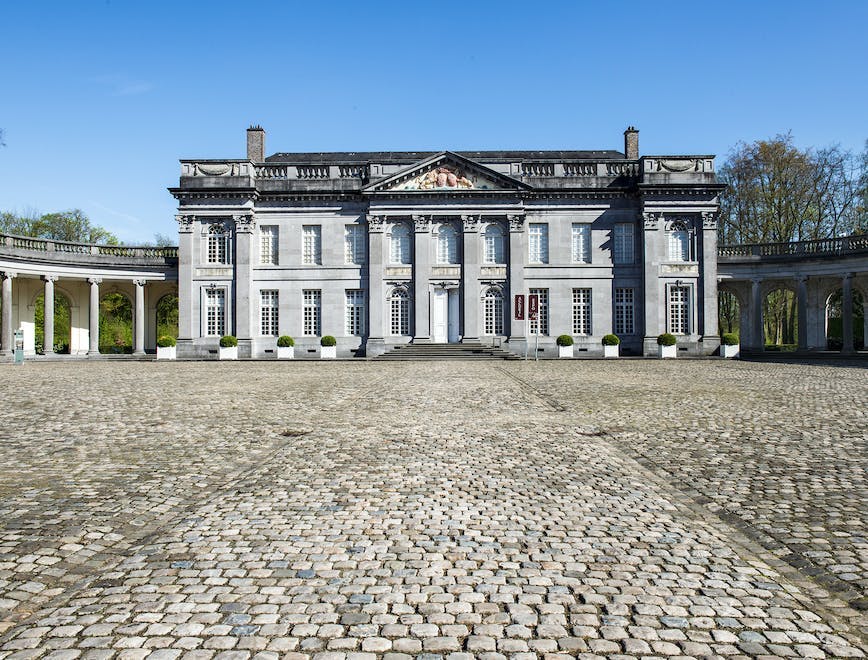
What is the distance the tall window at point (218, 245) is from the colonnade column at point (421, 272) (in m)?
10.4

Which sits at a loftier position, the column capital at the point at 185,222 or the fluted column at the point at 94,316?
the column capital at the point at 185,222

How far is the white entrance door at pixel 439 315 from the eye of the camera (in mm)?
34938

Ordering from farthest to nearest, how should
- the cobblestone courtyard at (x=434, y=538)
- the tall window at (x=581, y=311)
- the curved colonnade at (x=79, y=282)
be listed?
the tall window at (x=581, y=311) → the curved colonnade at (x=79, y=282) → the cobblestone courtyard at (x=434, y=538)

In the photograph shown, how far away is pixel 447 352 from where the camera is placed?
3231 centimetres

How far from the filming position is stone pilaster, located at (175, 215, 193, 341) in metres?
34.7

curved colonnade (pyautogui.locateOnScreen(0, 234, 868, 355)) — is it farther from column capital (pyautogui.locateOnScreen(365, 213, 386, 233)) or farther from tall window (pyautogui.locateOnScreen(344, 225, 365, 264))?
column capital (pyautogui.locateOnScreen(365, 213, 386, 233))

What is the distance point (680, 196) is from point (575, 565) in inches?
1313

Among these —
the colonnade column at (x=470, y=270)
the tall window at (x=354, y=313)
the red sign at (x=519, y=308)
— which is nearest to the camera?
the red sign at (x=519, y=308)

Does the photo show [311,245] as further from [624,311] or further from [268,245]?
[624,311]

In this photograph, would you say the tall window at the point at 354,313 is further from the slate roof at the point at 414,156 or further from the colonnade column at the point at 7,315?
the colonnade column at the point at 7,315

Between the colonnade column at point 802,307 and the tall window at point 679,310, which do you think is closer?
the tall window at point 679,310

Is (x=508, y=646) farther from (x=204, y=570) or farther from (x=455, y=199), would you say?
(x=455, y=199)

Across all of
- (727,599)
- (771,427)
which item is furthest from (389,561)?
(771,427)

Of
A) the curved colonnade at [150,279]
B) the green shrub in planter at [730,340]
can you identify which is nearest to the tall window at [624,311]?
the green shrub in planter at [730,340]
